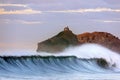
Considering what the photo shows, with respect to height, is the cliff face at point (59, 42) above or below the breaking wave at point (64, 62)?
above

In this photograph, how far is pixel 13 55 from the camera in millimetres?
3582

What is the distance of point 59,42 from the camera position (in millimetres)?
3578

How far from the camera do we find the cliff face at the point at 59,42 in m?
3.57

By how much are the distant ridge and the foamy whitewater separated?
4cm

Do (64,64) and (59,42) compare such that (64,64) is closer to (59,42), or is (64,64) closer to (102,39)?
(59,42)

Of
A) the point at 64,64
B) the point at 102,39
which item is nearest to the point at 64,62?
the point at 64,64

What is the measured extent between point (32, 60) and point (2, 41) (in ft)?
1.02

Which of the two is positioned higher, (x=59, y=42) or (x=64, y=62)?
(x=59, y=42)

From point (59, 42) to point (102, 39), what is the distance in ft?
1.25

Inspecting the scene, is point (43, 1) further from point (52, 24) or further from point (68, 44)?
point (68, 44)

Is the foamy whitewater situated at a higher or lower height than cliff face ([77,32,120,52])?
lower

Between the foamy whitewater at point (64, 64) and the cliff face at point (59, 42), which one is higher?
the cliff face at point (59, 42)

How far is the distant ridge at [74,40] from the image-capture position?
11.7ft

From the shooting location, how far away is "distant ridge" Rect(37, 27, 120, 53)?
3.58 meters
